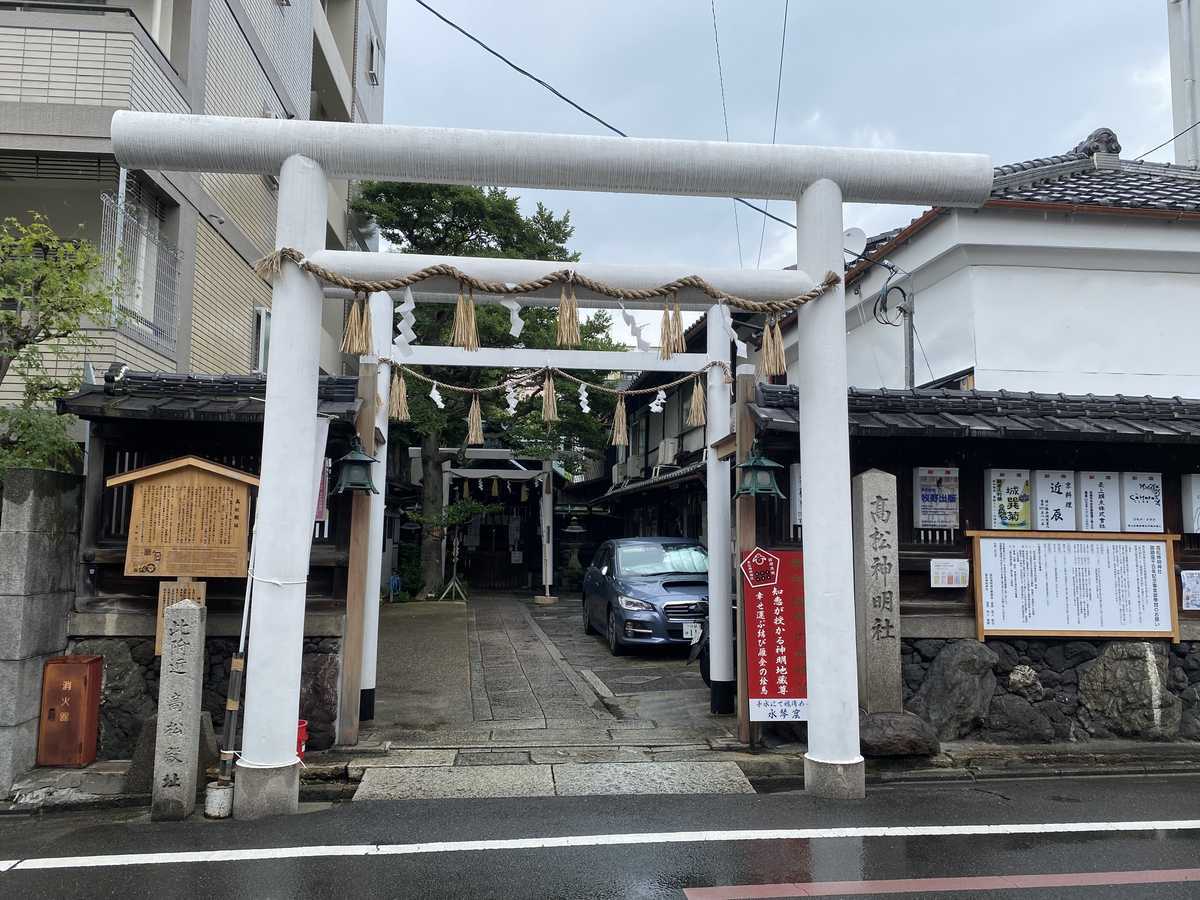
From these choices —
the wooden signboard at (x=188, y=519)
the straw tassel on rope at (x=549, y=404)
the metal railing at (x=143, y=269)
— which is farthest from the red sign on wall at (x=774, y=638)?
the metal railing at (x=143, y=269)

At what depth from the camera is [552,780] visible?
704 cm

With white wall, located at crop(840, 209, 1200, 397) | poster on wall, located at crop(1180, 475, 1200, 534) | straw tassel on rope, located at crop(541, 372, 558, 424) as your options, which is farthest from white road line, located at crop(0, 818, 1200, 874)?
white wall, located at crop(840, 209, 1200, 397)

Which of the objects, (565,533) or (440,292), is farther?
(565,533)

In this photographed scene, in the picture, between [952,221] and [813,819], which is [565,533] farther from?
[813,819]

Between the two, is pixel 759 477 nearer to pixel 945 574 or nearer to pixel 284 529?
pixel 945 574

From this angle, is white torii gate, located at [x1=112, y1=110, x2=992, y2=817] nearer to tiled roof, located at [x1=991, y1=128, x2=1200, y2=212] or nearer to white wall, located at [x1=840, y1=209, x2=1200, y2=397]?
white wall, located at [x1=840, y1=209, x2=1200, y2=397]

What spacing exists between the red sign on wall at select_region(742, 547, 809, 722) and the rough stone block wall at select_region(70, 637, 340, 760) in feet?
12.8

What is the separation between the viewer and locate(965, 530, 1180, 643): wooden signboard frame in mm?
8156

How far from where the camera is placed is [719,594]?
917 centimetres

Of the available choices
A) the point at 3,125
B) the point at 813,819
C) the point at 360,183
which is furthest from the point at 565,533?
the point at 813,819

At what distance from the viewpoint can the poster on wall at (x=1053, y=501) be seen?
846 centimetres

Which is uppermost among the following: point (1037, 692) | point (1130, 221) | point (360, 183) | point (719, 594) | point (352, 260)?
point (360, 183)

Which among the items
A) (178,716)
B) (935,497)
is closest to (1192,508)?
(935,497)

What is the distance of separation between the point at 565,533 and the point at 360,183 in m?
13.1
